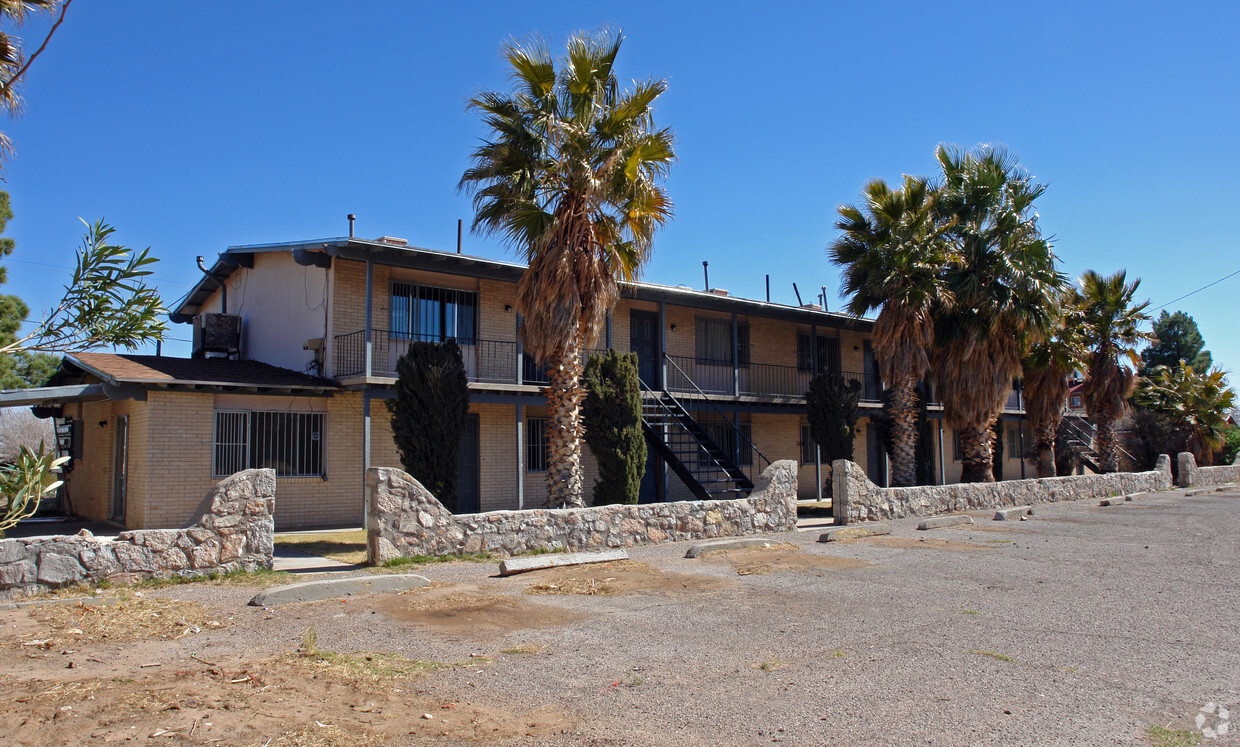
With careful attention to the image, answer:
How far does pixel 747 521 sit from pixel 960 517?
4912mm

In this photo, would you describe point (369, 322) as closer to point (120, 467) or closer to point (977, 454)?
point (120, 467)

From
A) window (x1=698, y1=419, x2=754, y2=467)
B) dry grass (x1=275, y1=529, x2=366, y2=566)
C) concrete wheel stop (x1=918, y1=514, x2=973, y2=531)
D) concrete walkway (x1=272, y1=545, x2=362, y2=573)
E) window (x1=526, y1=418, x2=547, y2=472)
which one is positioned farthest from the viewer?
window (x1=698, y1=419, x2=754, y2=467)

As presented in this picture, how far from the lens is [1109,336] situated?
27.7 m

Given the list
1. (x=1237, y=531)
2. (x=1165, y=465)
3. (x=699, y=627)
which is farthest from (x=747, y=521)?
(x=1165, y=465)

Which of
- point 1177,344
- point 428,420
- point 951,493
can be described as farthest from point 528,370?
point 1177,344

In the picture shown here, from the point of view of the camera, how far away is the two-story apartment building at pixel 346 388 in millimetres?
14680

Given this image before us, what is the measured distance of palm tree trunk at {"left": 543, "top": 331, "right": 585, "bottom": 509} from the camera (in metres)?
12.9

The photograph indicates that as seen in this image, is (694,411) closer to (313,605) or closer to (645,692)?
(313,605)

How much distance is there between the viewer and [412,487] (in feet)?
33.9

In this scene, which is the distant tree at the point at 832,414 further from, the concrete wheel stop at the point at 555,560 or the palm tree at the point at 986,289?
the concrete wheel stop at the point at 555,560

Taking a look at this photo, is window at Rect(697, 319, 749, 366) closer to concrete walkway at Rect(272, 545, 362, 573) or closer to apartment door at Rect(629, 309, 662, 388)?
apartment door at Rect(629, 309, 662, 388)

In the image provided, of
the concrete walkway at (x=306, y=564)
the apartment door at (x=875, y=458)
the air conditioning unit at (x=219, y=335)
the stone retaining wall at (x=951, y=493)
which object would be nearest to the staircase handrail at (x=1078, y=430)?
the stone retaining wall at (x=951, y=493)

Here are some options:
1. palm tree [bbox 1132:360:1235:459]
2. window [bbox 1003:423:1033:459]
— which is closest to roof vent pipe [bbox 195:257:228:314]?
window [bbox 1003:423:1033:459]
